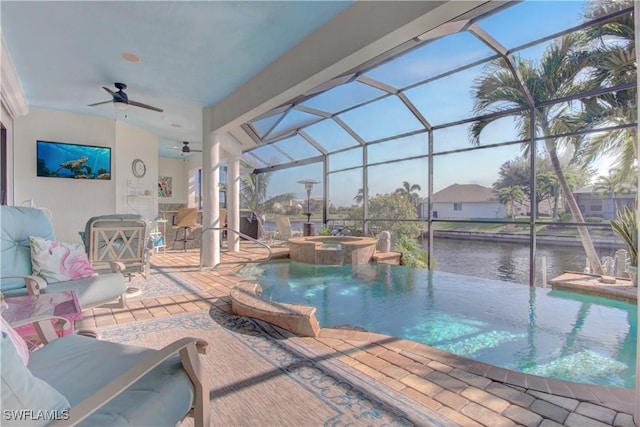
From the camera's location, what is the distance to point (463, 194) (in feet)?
20.0

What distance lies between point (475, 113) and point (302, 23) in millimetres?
3720

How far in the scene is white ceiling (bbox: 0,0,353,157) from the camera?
3059 millimetres

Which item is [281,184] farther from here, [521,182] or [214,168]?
[521,182]

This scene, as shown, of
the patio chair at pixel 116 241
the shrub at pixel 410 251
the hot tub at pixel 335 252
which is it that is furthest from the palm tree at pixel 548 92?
the patio chair at pixel 116 241

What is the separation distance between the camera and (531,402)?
167 cm

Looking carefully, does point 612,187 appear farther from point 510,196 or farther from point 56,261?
point 56,261

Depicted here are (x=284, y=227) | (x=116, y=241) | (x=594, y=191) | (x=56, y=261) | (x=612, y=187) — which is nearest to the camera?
(x=56, y=261)

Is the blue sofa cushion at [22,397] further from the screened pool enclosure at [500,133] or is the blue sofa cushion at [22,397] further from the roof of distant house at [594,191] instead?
the roof of distant house at [594,191]

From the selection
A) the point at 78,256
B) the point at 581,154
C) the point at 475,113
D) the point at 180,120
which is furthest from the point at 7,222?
the point at 581,154

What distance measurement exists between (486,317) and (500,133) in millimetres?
3287

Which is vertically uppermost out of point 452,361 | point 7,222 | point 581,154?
point 581,154

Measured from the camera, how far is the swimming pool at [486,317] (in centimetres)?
275

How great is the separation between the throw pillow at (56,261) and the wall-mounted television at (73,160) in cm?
499

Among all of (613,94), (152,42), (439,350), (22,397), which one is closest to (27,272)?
(22,397)
